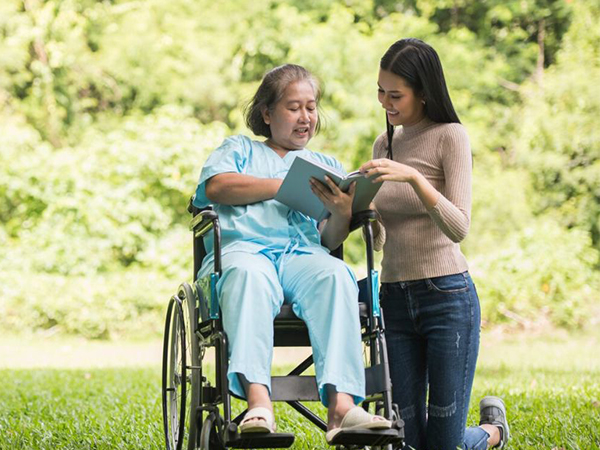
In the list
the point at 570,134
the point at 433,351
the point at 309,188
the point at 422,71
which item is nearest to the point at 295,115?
the point at 309,188

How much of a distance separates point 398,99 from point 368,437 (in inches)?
40.8

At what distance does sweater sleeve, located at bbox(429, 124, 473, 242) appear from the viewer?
254cm

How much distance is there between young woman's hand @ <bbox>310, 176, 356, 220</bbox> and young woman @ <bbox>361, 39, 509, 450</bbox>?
17cm

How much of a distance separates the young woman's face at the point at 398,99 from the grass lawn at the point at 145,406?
1227 millimetres

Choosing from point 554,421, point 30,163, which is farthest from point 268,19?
point 554,421

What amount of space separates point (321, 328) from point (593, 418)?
1.61m

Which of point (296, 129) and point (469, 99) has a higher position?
point (469, 99)

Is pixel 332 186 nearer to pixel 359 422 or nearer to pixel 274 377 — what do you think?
pixel 274 377

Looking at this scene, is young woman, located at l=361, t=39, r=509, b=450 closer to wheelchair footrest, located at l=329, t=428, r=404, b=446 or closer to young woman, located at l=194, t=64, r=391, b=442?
young woman, located at l=194, t=64, r=391, b=442

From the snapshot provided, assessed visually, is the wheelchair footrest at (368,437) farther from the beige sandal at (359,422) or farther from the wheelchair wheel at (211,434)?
the wheelchair wheel at (211,434)

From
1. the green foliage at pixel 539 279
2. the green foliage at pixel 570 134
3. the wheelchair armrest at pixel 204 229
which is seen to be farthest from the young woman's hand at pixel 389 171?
the green foliage at pixel 570 134

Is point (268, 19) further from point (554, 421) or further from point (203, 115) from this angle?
point (554, 421)

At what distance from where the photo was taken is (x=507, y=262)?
9461mm

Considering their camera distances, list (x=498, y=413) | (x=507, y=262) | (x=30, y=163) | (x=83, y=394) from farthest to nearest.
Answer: (x=30, y=163) < (x=507, y=262) < (x=83, y=394) < (x=498, y=413)
